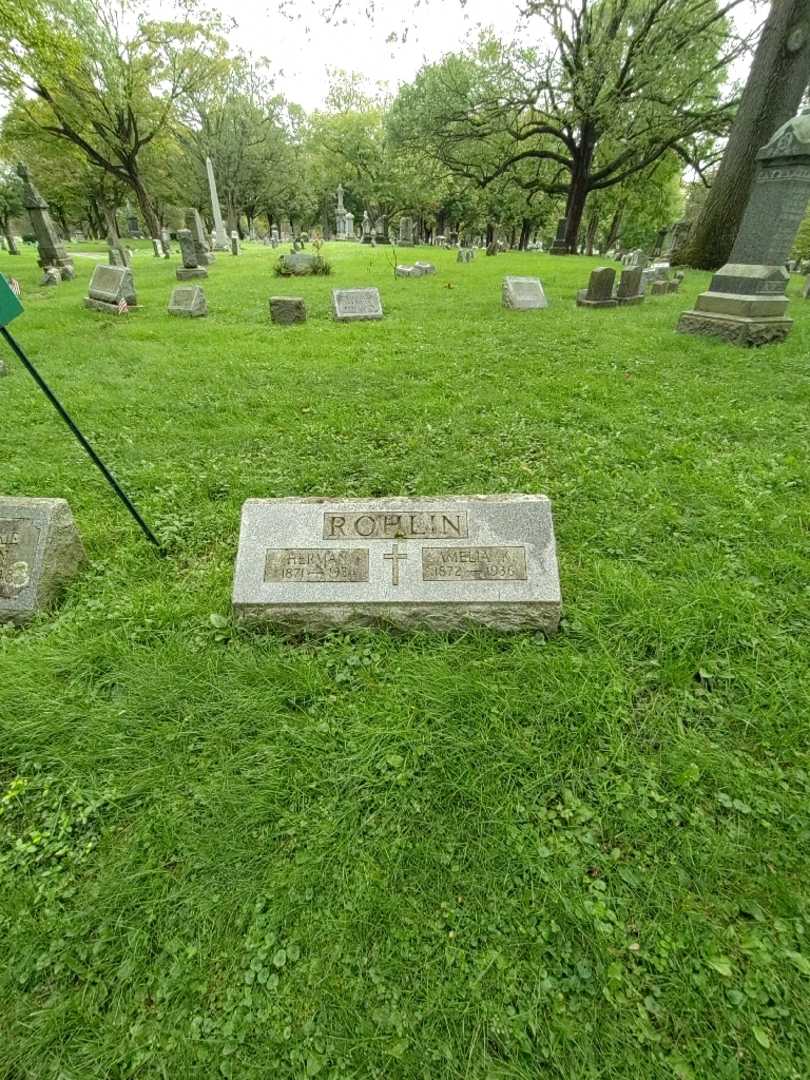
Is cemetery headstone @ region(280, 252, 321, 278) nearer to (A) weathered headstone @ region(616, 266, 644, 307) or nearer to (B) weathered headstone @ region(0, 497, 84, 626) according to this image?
(A) weathered headstone @ region(616, 266, 644, 307)

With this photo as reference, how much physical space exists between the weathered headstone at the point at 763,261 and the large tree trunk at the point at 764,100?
5345 millimetres

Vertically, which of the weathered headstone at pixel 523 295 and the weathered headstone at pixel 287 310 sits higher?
the weathered headstone at pixel 523 295

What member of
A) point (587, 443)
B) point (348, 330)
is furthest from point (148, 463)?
point (348, 330)

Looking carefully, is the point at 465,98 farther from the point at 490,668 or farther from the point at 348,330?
the point at 490,668

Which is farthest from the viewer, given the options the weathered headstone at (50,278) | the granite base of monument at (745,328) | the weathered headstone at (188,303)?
the weathered headstone at (50,278)

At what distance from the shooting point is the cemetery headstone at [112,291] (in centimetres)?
1041

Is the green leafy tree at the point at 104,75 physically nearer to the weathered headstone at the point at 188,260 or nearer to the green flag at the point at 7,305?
the weathered headstone at the point at 188,260

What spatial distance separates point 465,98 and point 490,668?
2429cm

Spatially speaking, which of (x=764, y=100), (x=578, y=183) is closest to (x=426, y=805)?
(x=764, y=100)

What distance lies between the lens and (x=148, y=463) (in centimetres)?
458

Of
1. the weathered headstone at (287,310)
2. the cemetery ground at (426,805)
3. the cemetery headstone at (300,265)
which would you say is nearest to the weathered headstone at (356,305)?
the weathered headstone at (287,310)

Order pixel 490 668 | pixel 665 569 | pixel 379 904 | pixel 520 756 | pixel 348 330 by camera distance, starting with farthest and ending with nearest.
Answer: pixel 348 330
pixel 665 569
pixel 490 668
pixel 520 756
pixel 379 904

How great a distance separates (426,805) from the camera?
2027 millimetres

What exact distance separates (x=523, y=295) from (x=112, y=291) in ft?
28.8
